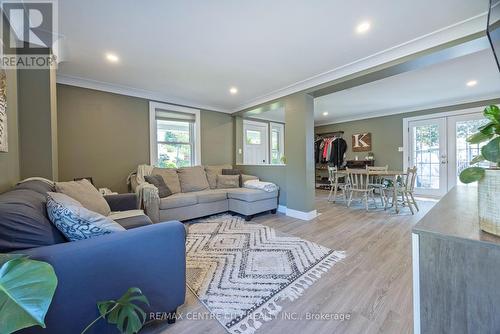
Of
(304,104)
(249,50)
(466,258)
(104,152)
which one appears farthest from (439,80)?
(104,152)

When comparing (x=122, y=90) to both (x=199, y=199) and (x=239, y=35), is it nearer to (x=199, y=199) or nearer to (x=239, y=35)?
(x=199, y=199)

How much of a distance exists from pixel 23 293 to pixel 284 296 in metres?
1.48

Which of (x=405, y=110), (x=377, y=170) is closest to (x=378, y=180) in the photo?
(x=377, y=170)

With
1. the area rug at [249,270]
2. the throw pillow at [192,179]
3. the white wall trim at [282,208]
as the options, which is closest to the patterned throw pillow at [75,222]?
the area rug at [249,270]

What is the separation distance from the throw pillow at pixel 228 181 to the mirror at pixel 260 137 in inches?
44.6

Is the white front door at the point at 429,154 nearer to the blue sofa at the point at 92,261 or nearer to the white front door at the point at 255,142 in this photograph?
the white front door at the point at 255,142

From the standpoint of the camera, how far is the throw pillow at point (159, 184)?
3.31 meters

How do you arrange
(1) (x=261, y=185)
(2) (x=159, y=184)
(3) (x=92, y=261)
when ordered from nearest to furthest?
(3) (x=92, y=261), (2) (x=159, y=184), (1) (x=261, y=185)

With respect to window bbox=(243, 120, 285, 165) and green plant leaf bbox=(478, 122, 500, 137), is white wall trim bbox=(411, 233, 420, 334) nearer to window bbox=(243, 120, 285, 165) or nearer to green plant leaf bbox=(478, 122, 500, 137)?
green plant leaf bbox=(478, 122, 500, 137)

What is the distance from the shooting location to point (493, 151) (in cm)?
67

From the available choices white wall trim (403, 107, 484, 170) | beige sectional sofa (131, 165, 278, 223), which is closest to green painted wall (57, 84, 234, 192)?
beige sectional sofa (131, 165, 278, 223)

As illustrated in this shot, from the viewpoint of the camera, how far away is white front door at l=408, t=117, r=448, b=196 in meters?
4.96

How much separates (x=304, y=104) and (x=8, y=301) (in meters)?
3.66

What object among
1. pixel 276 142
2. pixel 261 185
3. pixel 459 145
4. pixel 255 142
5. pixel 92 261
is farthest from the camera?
pixel 276 142
